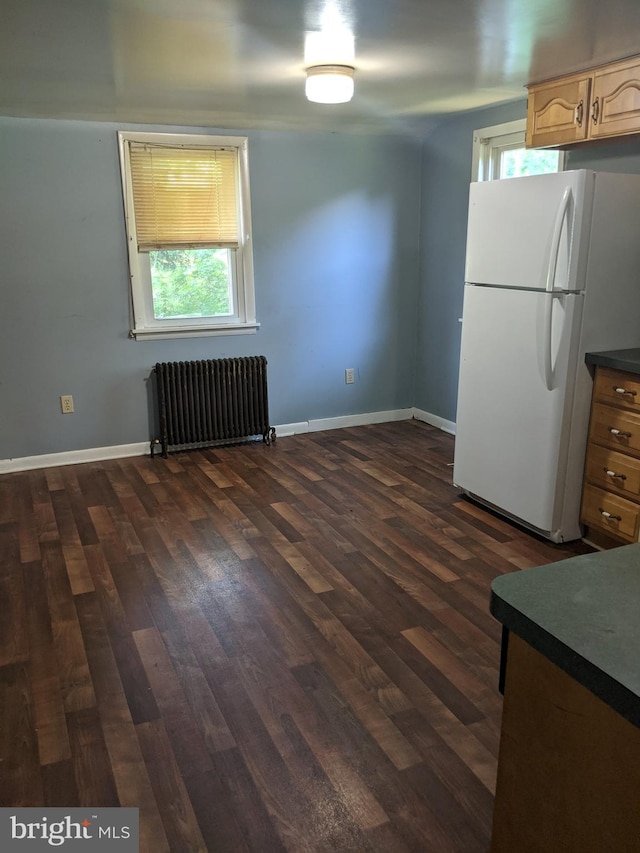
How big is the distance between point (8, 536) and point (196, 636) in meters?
1.45

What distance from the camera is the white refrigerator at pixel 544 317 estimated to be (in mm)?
2996

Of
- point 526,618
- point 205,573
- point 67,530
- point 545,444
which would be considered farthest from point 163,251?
point 526,618

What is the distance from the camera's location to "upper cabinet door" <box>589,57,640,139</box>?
2.90 metres

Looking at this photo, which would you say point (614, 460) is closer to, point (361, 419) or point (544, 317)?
point (544, 317)

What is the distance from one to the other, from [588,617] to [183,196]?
419 centimetres

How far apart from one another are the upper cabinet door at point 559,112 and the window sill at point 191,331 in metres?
2.24

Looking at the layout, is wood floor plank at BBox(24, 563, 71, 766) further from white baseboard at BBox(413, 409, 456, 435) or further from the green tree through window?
white baseboard at BBox(413, 409, 456, 435)

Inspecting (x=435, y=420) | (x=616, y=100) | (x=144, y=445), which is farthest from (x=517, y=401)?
(x=144, y=445)

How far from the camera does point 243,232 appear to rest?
4746 millimetres

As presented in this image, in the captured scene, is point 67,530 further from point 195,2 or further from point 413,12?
point 413,12

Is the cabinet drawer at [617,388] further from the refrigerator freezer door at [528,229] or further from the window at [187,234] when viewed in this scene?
the window at [187,234]

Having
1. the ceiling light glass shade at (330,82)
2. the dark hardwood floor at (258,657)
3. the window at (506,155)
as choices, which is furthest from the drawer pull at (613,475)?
the ceiling light glass shade at (330,82)

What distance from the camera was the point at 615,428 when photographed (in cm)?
306

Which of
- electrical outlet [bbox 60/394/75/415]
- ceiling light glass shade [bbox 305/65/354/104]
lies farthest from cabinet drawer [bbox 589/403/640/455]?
electrical outlet [bbox 60/394/75/415]
